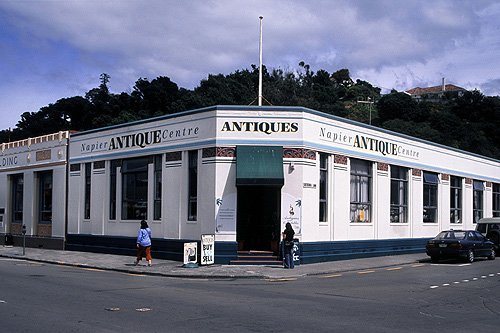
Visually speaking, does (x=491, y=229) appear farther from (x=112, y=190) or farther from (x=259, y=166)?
(x=112, y=190)

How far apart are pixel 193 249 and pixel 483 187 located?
75.8ft

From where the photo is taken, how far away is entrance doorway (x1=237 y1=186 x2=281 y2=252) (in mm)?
21266

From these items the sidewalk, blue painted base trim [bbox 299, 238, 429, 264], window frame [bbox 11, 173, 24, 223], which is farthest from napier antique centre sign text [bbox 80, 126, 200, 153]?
window frame [bbox 11, 173, 24, 223]

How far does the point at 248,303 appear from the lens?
11312 mm

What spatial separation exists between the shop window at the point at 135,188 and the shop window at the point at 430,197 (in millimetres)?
15209

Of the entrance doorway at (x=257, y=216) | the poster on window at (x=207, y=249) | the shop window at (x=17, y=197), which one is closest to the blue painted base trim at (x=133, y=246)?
the poster on window at (x=207, y=249)

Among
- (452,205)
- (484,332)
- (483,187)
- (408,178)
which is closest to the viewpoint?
(484,332)

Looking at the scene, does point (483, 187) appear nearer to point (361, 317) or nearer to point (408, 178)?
point (408, 178)

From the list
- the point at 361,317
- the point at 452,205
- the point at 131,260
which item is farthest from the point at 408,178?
the point at 361,317

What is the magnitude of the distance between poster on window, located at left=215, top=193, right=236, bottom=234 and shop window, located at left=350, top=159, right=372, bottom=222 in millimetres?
6160

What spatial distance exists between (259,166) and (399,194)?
9785mm

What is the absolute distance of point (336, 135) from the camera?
22.3m

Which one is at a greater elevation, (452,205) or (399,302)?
(452,205)

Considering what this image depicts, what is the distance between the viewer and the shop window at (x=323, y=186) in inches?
850
